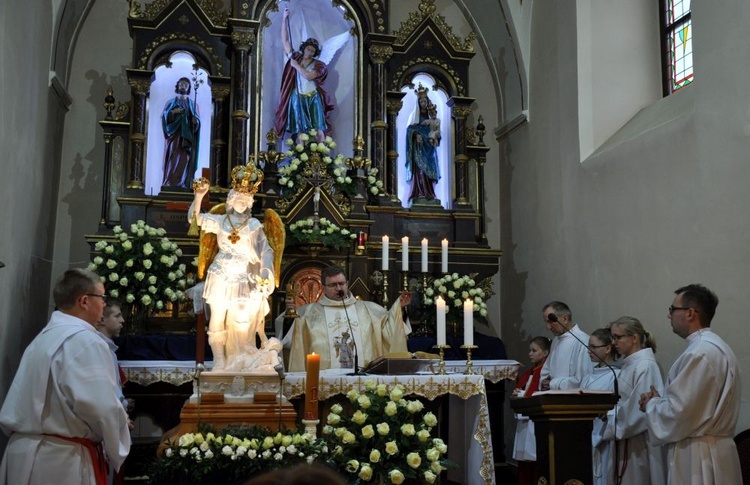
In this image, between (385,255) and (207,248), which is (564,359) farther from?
(207,248)

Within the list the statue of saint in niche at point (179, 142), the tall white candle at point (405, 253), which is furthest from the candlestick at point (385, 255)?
the statue of saint in niche at point (179, 142)

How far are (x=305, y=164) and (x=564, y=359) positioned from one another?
4.23m

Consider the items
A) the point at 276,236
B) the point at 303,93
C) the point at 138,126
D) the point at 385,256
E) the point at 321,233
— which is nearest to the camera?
the point at 276,236

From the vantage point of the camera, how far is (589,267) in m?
9.79

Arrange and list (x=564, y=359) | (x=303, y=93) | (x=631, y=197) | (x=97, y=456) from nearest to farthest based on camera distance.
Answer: (x=97, y=456) → (x=564, y=359) → (x=631, y=197) → (x=303, y=93)

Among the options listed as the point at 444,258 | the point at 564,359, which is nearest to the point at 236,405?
the point at 564,359

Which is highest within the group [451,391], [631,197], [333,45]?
[333,45]

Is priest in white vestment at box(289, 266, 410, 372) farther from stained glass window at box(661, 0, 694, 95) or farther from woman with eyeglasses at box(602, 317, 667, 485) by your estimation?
stained glass window at box(661, 0, 694, 95)

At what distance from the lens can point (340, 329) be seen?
8.49 metres

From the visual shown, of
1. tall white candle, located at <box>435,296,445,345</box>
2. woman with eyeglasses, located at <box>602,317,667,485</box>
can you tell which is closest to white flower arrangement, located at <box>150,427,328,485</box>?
tall white candle, located at <box>435,296,445,345</box>

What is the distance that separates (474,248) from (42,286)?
18.1ft

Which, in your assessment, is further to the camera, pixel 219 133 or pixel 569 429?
pixel 219 133

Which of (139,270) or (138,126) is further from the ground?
(138,126)

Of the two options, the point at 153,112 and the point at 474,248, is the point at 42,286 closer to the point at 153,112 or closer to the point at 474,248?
the point at 153,112
